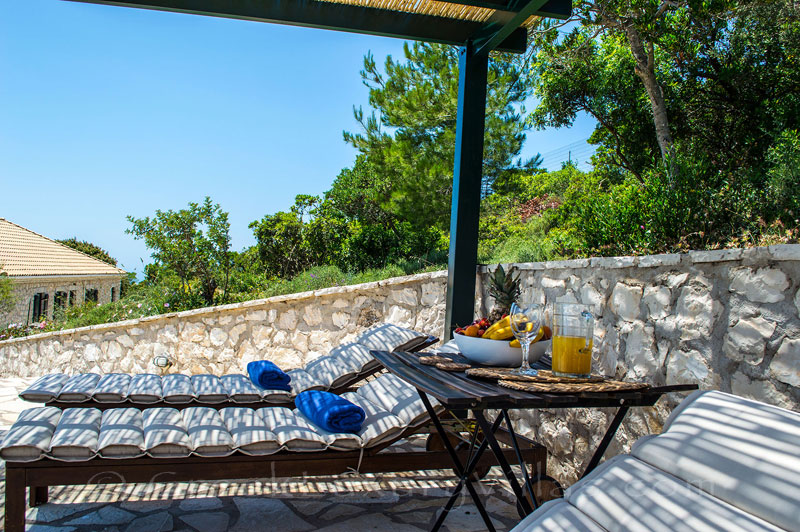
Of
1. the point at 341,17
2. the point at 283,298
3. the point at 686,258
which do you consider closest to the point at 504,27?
the point at 341,17

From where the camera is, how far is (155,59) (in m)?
18.9

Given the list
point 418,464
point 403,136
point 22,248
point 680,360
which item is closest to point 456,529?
point 418,464

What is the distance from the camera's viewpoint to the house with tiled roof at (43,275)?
1518 centimetres

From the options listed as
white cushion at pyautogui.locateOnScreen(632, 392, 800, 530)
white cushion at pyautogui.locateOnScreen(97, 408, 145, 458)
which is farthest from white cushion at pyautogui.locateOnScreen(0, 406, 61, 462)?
white cushion at pyautogui.locateOnScreen(632, 392, 800, 530)

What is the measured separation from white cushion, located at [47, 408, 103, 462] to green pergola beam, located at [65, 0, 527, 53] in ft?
7.76

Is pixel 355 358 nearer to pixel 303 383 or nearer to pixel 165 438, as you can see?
pixel 303 383

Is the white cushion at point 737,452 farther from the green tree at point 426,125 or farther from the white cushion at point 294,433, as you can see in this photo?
the green tree at point 426,125

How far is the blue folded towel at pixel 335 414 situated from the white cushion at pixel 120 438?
Answer: 2.44 ft

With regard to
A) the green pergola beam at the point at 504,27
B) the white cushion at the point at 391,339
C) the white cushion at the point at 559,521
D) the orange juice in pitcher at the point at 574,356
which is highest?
the green pergola beam at the point at 504,27

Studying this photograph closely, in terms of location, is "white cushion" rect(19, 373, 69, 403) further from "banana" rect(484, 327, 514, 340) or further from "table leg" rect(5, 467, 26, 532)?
"banana" rect(484, 327, 514, 340)

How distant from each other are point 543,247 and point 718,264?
11.0ft

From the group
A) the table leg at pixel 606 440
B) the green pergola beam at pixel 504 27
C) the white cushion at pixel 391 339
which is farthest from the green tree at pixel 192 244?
the table leg at pixel 606 440

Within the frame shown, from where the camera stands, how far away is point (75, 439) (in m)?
2.19

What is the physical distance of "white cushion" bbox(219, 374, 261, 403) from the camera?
10.4 feet
